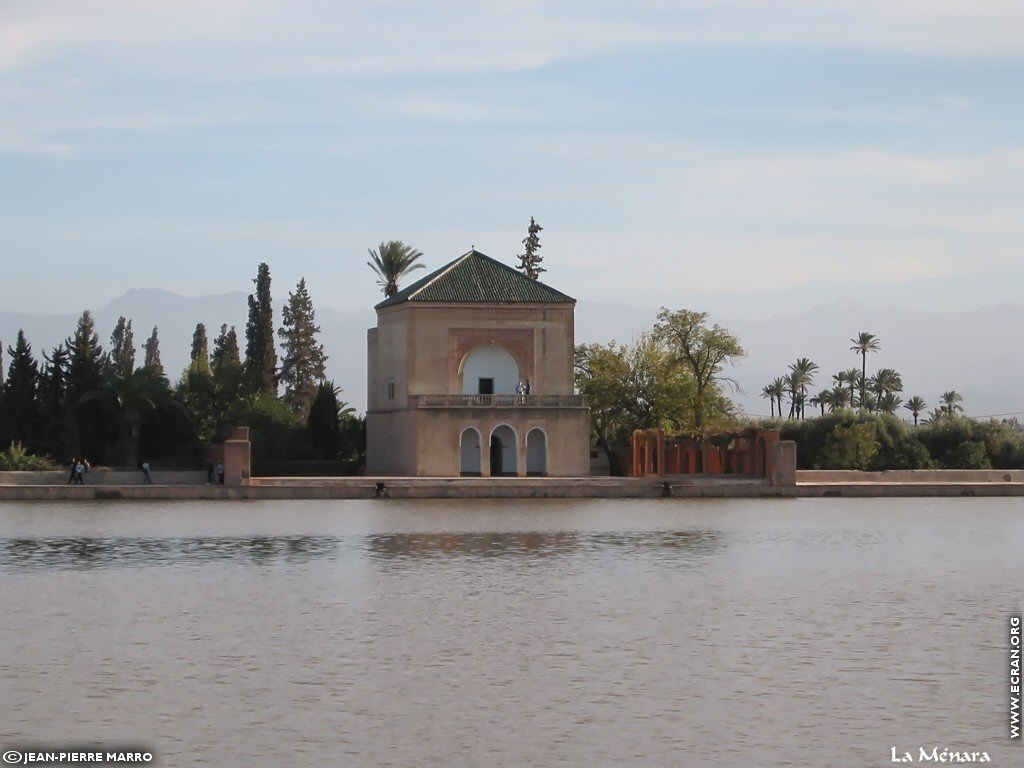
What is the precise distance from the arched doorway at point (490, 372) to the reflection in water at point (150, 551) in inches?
729

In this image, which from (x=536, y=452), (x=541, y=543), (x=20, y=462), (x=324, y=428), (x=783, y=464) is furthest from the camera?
(x=324, y=428)

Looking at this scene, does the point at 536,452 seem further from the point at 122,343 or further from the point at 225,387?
the point at 122,343

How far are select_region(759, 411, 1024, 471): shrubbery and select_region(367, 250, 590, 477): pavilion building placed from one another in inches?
306

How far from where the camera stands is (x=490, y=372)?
44125mm

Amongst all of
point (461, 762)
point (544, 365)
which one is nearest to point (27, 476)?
point (544, 365)

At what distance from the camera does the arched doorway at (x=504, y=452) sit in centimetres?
4312

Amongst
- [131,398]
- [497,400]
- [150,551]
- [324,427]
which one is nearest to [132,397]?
[131,398]

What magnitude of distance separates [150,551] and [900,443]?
2881 cm

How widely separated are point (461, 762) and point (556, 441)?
3374cm

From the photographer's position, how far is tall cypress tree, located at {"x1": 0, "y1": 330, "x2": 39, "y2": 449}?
4322cm

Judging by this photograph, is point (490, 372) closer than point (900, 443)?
Yes

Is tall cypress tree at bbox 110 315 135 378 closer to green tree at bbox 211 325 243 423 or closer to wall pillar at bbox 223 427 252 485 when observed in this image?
green tree at bbox 211 325 243 423

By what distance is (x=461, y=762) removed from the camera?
356 inches

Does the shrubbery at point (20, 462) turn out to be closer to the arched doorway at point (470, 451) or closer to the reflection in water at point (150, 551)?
the arched doorway at point (470, 451)
